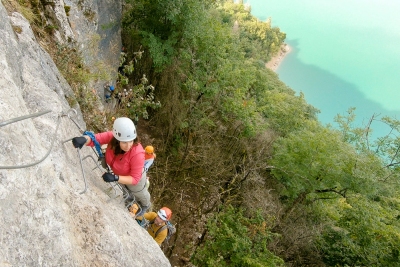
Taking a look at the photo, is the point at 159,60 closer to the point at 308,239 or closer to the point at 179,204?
the point at 179,204

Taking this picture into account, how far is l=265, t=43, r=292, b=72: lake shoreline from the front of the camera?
48969 millimetres

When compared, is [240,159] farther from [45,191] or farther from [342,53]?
[342,53]

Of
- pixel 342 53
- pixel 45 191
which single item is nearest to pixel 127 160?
pixel 45 191

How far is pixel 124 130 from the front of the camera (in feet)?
12.7

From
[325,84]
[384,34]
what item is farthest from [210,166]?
[384,34]

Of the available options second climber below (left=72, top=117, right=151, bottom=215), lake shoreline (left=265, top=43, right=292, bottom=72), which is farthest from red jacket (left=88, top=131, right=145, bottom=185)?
lake shoreline (left=265, top=43, right=292, bottom=72)

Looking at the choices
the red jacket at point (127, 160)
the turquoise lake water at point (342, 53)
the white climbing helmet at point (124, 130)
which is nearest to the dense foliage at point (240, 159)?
the red jacket at point (127, 160)

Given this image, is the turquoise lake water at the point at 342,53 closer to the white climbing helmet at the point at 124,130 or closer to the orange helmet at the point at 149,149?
the orange helmet at the point at 149,149

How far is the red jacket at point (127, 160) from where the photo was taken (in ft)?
13.5

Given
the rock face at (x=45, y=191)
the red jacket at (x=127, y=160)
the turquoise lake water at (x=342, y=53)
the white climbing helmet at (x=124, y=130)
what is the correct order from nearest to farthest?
the rock face at (x=45, y=191) → the white climbing helmet at (x=124, y=130) → the red jacket at (x=127, y=160) → the turquoise lake water at (x=342, y=53)

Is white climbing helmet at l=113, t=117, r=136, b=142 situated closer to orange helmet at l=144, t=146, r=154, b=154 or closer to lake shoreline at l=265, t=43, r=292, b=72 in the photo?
orange helmet at l=144, t=146, r=154, b=154

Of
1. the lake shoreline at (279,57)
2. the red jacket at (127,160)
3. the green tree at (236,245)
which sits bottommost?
the green tree at (236,245)

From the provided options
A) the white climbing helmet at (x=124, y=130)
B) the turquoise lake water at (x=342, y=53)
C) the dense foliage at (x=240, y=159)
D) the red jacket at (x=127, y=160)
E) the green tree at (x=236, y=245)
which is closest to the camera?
the white climbing helmet at (x=124, y=130)

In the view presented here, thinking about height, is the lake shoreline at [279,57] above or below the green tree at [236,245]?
above
